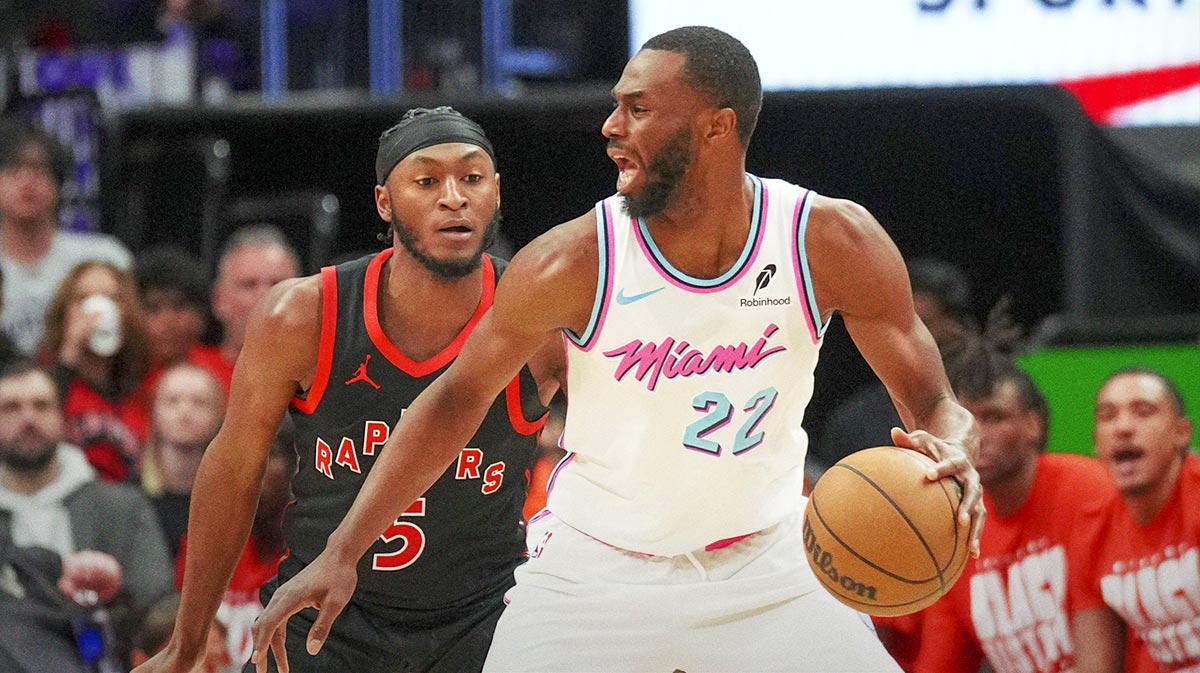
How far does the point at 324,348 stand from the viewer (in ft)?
14.5

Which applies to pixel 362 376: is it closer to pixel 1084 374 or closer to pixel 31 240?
pixel 1084 374

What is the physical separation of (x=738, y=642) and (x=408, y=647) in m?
1.00

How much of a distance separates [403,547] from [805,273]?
4.31 feet

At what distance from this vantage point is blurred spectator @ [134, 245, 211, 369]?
747 cm

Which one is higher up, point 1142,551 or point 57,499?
point 1142,551

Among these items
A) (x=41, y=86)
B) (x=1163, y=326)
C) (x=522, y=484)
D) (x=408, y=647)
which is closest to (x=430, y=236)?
(x=522, y=484)

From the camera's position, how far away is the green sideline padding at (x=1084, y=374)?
20.8 feet

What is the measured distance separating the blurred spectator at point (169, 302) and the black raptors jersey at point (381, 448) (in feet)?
9.97

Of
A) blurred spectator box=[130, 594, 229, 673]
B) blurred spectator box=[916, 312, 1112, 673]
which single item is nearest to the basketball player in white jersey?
blurred spectator box=[916, 312, 1112, 673]

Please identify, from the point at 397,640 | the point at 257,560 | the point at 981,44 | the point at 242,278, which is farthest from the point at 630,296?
the point at 981,44

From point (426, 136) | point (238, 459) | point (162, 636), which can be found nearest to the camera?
point (238, 459)

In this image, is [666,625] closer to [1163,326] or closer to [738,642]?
[738,642]

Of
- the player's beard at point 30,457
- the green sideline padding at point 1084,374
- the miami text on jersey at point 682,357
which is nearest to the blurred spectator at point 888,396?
the green sideline padding at point 1084,374

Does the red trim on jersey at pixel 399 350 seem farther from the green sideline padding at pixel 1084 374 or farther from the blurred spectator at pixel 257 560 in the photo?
the green sideline padding at pixel 1084 374
